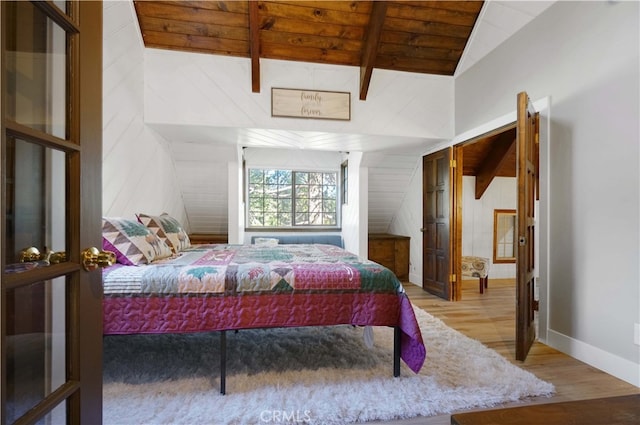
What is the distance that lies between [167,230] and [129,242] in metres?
0.83

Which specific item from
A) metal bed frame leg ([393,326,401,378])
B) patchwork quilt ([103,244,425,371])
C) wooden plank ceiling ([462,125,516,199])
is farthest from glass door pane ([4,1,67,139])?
wooden plank ceiling ([462,125,516,199])

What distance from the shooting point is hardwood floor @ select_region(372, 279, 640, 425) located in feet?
5.67

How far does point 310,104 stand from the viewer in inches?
132

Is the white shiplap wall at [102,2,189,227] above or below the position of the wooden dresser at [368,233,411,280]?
above

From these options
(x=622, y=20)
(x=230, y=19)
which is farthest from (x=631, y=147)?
(x=230, y=19)

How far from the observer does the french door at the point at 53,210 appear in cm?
68

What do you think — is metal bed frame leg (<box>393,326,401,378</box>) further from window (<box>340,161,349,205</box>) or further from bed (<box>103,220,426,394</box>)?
window (<box>340,161,349,205</box>)

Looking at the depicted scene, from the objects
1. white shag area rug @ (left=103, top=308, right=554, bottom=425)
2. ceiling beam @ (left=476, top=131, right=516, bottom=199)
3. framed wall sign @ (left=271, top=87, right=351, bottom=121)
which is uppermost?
framed wall sign @ (left=271, top=87, right=351, bottom=121)

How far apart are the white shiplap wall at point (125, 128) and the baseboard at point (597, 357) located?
365cm

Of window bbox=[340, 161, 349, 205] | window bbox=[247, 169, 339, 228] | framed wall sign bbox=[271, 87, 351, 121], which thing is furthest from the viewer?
window bbox=[247, 169, 339, 228]

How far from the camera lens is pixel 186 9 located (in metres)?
2.88

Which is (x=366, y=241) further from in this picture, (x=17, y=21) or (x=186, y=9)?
(x=17, y=21)

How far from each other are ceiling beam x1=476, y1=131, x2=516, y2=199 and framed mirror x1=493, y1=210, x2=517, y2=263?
1.71 ft

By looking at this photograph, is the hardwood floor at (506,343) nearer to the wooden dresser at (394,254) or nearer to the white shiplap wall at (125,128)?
the wooden dresser at (394,254)
